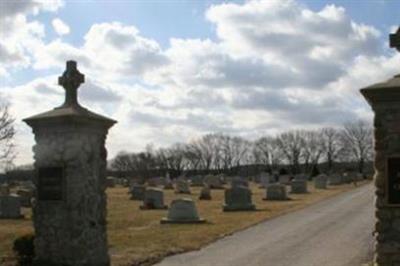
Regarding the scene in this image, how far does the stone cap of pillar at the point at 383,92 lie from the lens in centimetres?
1112

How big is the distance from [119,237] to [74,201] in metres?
7.20

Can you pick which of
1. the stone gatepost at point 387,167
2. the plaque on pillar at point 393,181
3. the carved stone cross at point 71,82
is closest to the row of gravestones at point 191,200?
the carved stone cross at point 71,82

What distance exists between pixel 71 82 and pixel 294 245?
729cm

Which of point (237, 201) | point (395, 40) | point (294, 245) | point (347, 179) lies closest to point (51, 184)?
point (395, 40)

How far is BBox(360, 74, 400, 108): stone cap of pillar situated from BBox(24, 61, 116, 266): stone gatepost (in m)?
4.86

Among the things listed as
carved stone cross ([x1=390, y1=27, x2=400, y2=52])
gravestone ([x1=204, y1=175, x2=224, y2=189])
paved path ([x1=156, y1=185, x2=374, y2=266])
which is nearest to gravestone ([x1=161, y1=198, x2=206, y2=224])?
paved path ([x1=156, y1=185, x2=374, y2=266])

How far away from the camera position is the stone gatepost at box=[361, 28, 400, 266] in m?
11.2

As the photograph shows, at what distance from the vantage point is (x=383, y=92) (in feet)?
36.6

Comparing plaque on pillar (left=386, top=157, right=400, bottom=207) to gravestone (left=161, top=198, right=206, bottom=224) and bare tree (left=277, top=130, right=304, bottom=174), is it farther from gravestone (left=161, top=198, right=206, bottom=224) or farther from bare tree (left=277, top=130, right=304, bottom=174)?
bare tree (left=277, top=130, right=304, bottom=174)

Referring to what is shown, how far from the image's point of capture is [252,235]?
66.4ft

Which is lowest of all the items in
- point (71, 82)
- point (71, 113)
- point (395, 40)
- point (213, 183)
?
point (213, 183)

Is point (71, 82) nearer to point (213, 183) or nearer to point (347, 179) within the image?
point (213, 183)

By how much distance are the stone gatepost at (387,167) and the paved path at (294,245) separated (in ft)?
10.3

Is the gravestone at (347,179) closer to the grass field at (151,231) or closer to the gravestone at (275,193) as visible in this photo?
the gravestone at (275,193)
